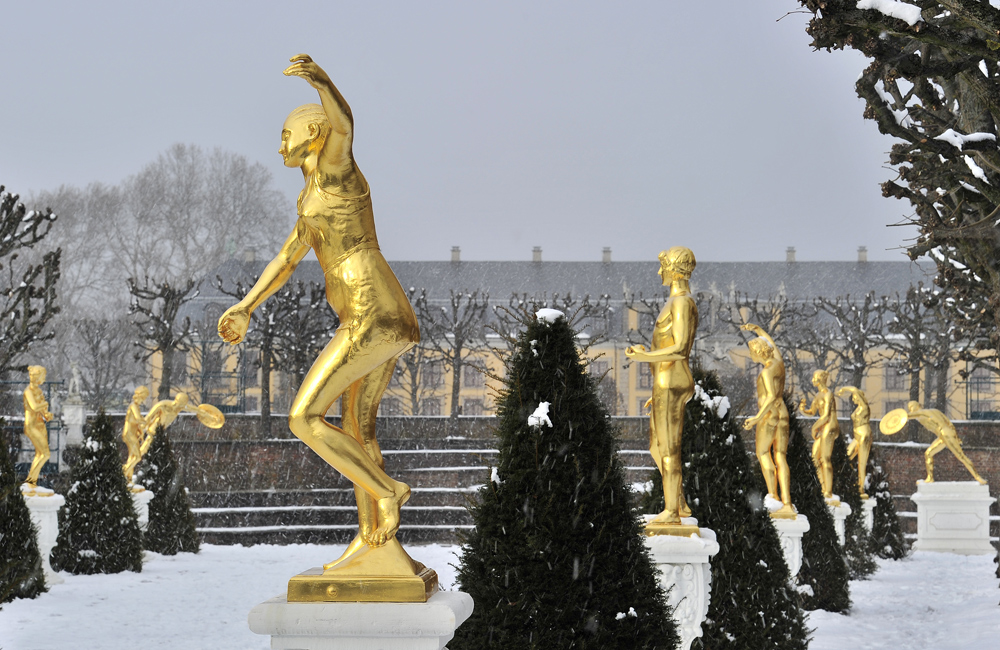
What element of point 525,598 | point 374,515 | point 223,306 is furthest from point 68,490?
point 223,306

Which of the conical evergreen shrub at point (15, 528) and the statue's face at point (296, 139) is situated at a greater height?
the statue's face at point (296, 139)

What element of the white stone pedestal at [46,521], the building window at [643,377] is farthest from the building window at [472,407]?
the white stone pedestal at [46,521]

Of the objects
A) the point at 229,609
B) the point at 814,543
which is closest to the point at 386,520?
the point at 229,609

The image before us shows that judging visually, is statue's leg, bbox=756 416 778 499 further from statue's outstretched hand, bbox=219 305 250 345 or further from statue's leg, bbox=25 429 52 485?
statue's leg, bbox=25 429 52 485

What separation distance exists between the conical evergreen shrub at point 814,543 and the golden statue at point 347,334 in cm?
894

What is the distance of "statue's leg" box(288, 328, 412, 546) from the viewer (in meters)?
3.21

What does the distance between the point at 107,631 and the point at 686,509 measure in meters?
6.25

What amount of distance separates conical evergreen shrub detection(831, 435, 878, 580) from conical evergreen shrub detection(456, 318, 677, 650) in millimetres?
10664

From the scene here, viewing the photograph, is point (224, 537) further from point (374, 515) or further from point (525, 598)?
point (374, 515)

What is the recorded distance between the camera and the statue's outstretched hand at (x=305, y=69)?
312 centimetres

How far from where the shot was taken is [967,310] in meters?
14.1

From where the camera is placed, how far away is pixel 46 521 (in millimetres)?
13305

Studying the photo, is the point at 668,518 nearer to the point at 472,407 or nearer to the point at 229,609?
the point at 229,609

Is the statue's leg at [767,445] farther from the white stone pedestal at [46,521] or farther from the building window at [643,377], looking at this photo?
the building window at [643,377]
